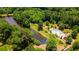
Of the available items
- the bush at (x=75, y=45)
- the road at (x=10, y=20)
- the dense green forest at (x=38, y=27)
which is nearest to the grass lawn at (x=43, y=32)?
the dense green forest at (x=38, y=27)

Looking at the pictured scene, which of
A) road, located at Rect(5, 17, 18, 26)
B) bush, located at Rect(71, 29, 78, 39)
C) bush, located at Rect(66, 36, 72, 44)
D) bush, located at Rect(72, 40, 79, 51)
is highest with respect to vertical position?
road, located at Rect(5, 17, 18, 26)

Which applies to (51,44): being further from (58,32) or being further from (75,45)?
(75,45)

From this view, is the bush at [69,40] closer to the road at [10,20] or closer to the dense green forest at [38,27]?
the dense green forest at [38,27]

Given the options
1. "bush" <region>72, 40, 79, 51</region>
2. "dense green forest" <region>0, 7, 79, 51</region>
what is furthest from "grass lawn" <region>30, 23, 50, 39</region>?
"bush" <region>72, 40, 79, 51</region>

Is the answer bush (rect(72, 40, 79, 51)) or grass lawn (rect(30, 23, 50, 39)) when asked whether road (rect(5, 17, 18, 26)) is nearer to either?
grass lawn (rect(30, 23, 50, 39))

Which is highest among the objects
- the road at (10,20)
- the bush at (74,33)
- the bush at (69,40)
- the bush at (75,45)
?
the road at (10,20)

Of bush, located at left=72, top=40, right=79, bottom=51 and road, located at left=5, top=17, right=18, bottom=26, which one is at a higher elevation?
road, located at left=5, top=17, right=18, bottom=26

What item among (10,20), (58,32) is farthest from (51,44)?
(10,20)
